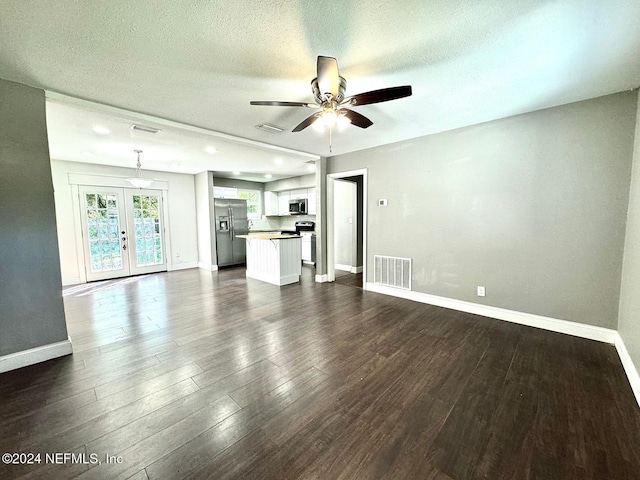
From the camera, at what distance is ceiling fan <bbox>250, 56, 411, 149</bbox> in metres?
1.74

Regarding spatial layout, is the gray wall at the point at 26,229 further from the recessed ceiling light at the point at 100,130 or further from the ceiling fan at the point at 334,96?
the ceiling fan at the point at 334,96

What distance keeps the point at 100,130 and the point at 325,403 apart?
14.3ft

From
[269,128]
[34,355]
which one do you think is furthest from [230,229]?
[34,355]

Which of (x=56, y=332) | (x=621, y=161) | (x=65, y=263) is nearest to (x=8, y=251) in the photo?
(x=56, y=332)

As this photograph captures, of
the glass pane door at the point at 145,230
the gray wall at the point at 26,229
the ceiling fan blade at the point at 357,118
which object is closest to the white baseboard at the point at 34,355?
the gray wall at the point at 26,229

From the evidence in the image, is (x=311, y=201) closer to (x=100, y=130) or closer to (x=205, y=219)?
(x=205, y=219)

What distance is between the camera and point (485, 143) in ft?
10.6

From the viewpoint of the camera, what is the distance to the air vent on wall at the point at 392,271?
4.11 metres

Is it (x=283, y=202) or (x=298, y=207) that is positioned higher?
(x=283, y=202)

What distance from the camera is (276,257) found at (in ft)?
16.5

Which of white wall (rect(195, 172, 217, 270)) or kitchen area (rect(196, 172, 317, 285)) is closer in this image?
kitchen area (rect(196, 172, 317, 285))

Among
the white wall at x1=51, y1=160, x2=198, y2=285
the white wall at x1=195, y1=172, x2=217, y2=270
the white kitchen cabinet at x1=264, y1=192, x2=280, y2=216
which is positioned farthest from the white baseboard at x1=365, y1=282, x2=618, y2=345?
the white wall at x1=51, y1=160, x2=198, y2=285

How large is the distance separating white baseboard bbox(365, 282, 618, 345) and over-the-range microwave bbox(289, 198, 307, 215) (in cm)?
380

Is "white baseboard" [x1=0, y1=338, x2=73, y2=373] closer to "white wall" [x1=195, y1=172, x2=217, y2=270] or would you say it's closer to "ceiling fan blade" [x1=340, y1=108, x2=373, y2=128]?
"ceiling fan blade" [x1=340, y1=108, x2=373, y2=128]
